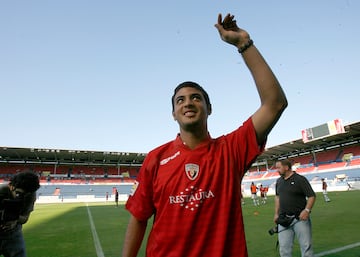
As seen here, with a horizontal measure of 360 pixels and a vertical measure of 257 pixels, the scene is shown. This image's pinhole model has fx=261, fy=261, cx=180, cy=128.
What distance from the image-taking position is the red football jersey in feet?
5.29

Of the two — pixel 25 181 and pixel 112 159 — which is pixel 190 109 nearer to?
pixel 25 181

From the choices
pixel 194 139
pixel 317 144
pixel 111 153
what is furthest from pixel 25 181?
pixel 317 144

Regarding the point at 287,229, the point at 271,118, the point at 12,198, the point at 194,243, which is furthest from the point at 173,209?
the point at 287,229

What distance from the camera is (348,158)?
45500mm

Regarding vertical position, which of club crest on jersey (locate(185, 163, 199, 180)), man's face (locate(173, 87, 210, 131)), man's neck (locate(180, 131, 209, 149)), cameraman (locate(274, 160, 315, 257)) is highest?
man's face (locate(173, 87, 210, 131))

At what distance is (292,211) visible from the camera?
501 centimetres

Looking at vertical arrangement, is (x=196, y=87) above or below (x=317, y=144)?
below

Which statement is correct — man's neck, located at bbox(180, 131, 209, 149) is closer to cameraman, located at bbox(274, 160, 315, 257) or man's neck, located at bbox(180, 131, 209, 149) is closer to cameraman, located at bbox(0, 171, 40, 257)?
cameraman, located at bbox(0, 171, 40, 257)

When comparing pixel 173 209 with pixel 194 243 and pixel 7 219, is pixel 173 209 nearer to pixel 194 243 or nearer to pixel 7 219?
pixel 194 243

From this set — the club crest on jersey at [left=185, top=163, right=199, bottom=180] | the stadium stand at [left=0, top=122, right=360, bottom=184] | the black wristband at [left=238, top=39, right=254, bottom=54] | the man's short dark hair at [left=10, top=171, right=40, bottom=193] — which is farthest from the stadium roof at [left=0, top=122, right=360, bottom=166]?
the club crest on jersey at [left=185, top=163, right=199, bottom=180]

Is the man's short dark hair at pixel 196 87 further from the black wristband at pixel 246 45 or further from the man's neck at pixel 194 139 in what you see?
the black wristband at pixel 246 45

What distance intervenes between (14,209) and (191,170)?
3295mm

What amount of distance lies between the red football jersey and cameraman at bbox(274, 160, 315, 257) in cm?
362

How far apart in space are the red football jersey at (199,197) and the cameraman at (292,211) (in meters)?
3.62
